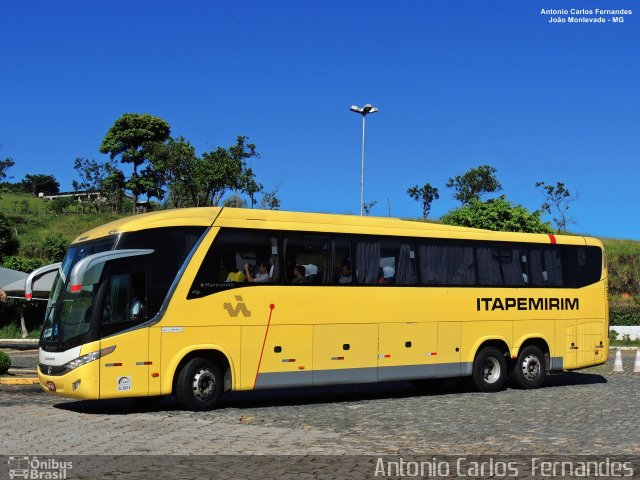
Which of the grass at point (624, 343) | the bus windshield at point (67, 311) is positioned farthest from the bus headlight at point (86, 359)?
the grass at point (624, 343)

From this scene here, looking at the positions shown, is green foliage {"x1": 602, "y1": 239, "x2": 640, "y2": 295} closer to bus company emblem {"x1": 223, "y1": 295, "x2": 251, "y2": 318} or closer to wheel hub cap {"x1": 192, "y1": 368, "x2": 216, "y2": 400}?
bus company emblem {"x1": 223, "y1": 295, "x2": 251, "y2": 318}

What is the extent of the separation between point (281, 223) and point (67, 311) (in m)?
4.31

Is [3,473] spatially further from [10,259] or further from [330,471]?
[10,259]

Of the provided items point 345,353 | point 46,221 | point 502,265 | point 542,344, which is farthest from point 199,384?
point 46,221

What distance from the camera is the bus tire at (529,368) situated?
19.3 m

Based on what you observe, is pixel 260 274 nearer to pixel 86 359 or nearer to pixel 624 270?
pixel 86 359

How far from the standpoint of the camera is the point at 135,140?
86188 millimetres

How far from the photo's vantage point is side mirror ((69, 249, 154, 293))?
13273mm

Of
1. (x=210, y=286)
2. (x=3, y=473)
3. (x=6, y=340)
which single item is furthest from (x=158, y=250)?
(x=6, y=340)

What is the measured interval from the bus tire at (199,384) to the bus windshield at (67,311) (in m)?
1.93

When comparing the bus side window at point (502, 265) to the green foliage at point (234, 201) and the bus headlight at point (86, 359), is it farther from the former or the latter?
the green foliage at point (234, 201)

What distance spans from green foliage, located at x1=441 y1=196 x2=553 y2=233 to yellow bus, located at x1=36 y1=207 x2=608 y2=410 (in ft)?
101

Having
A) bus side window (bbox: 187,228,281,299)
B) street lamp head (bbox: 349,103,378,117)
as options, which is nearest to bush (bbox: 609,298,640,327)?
street lamp head (bbox: 349,103,378,117)

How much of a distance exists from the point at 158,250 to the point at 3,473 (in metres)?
6.12
